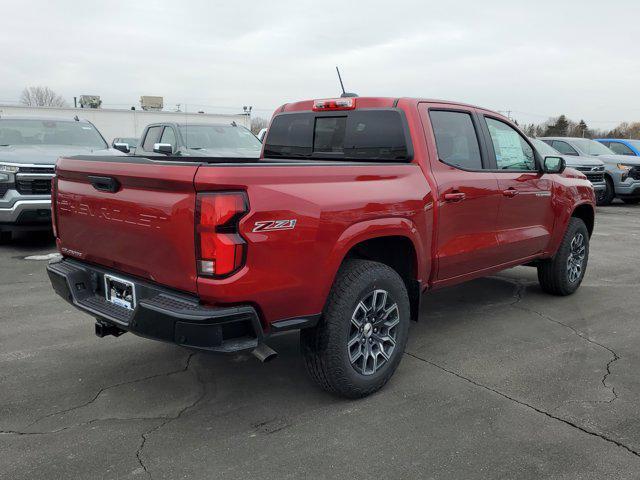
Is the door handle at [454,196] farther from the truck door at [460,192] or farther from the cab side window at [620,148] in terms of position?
the cab side window at [620,148]

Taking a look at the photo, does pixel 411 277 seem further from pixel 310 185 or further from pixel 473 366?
pixel 310 185

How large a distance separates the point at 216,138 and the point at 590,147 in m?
11.0

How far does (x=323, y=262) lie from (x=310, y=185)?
425 mm

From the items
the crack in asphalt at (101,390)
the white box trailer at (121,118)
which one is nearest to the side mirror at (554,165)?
the crack in asphalt at (101,390)

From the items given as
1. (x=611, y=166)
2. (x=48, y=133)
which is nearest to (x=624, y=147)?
(x=611, y=166)

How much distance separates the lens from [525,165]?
504 cm

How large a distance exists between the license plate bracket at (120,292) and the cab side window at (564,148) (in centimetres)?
1446

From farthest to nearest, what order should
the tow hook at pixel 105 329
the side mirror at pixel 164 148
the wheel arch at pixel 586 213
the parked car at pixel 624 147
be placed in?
the parked car at pixel 624 147 < the side mirror at pixel 164 148 < the wheel arch at pixel 586 213 < the tow hook at pixel 105 329

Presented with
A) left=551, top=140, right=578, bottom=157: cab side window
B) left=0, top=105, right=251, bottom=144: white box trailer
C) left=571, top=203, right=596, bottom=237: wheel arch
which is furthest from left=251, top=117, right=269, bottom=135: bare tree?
left=571, top=203, right=596, bottom=237: wheel arch

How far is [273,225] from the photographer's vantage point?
2.83 meters

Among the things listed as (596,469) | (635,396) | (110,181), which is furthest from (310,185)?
(635,396)

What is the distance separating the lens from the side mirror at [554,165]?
16.8 ft

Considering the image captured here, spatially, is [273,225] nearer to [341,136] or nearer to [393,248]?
[393,248]

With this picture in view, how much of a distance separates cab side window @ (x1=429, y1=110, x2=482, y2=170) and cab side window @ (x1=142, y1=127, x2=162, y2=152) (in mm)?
7476
